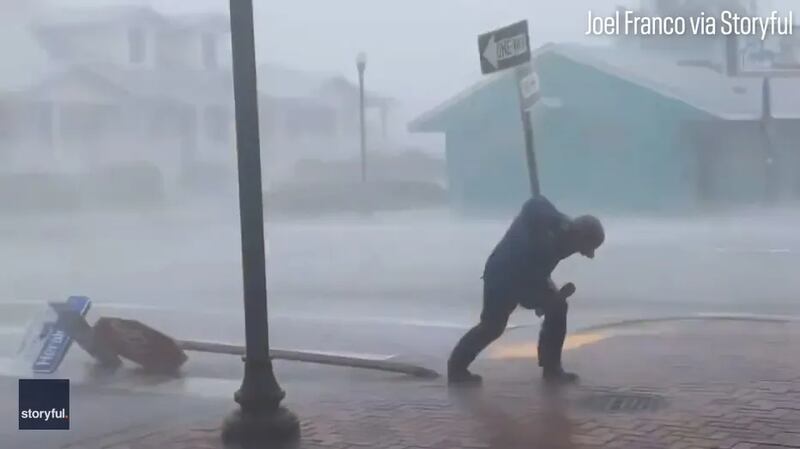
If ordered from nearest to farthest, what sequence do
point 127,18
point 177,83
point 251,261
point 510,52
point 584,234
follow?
point 251,261
point 584,234
point 510,52
point 127,18
point 177,83

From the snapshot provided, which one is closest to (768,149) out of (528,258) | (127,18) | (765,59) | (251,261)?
(765,59)

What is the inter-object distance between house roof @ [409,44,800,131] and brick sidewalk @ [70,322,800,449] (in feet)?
7.42

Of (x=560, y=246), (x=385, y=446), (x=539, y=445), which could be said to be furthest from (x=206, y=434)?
(x=560, y=246)

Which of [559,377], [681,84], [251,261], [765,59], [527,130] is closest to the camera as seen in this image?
[251,261]

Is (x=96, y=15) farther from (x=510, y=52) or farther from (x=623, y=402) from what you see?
(x=623, y=402)

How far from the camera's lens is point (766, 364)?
872cm

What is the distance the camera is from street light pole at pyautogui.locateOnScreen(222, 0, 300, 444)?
259 inches

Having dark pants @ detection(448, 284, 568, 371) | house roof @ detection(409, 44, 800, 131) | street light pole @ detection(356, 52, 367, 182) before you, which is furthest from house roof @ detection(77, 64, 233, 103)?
dark pants @ detection(448, 284, 568, 371)

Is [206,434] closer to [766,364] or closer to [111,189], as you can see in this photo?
[766,364]

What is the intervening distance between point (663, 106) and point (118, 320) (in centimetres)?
492

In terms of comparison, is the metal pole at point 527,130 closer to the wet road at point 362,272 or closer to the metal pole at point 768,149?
the wet road at point 362,272

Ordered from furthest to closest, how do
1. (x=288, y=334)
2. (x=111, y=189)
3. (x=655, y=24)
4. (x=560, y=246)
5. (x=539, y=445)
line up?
1. (x=111, y=189)
2. (x=288, y=334)
3. (x=655, y=24)
4. (x=560, y=246)
5. (x=539, y=445)

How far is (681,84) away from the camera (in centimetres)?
1060

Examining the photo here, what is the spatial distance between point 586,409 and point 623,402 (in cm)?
31
